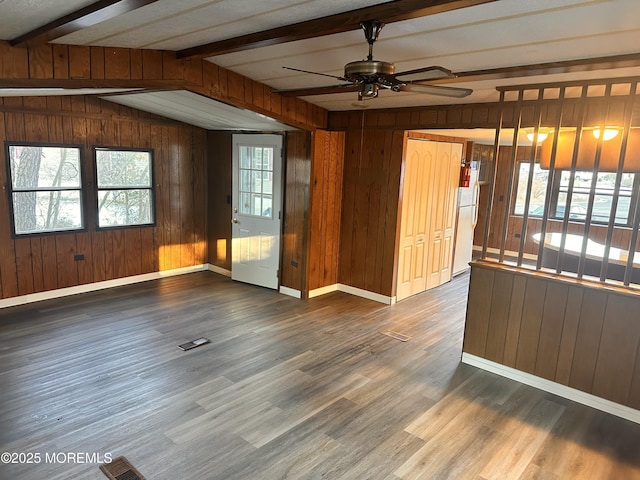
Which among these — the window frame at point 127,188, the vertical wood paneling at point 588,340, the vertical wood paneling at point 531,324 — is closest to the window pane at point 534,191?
the vertical wood paneling at point 531,324

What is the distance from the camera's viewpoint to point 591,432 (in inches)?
114

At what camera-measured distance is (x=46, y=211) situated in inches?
195

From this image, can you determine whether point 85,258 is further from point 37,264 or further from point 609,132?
point 609,132

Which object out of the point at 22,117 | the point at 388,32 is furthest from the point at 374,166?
the point at 22,117

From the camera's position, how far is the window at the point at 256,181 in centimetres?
559

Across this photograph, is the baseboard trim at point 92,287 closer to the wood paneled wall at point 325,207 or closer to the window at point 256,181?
the window at point 256,181

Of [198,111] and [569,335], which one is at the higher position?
[198,111]

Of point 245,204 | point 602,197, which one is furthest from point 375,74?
point 602,197

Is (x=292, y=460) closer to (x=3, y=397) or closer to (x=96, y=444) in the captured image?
(x=96, y=444)

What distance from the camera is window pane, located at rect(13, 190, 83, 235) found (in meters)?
4.77

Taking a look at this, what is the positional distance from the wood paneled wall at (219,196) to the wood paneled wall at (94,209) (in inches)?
5.0

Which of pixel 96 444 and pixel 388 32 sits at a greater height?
pixel 388 32

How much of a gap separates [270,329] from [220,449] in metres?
1.88

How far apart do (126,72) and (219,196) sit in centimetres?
315
